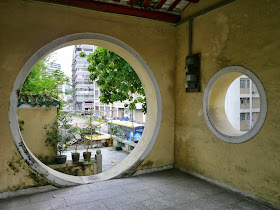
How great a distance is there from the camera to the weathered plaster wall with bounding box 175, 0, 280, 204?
10.7 ft

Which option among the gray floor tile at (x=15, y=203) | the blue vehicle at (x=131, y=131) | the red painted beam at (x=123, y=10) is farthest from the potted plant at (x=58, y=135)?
the blue vehicle at (x=131, y=131)

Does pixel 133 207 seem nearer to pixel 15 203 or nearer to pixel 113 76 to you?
pixel 15 203

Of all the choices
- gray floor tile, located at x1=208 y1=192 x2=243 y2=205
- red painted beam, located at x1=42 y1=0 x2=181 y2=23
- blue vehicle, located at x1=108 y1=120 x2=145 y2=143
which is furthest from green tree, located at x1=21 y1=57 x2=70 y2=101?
gray floor tile, located at x1=208 y1=192 x2=243 y2=205

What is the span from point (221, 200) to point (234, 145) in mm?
881

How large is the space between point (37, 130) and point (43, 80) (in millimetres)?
2547

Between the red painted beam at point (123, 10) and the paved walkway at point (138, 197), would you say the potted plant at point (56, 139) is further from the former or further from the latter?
the red painted beam at point (123, 10)

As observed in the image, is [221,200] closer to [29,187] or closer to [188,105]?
[188,105]

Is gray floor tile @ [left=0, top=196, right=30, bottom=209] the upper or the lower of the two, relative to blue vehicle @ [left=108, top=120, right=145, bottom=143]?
upper

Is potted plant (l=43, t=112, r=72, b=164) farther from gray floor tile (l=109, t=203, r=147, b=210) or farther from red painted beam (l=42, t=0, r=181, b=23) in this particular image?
gray floor tile (l=109, t=203, r=147, b=210)

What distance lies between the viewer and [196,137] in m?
4.57

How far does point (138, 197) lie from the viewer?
3.62 metres

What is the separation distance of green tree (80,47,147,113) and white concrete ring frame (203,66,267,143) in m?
2.53

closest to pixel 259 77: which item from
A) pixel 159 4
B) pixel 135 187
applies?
pixel 159 4

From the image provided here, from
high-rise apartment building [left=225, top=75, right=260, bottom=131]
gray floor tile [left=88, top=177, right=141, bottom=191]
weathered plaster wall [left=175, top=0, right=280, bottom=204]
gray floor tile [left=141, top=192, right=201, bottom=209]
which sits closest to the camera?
weathered plaster wall [left=175, top=0, right=280, bottom=204]
